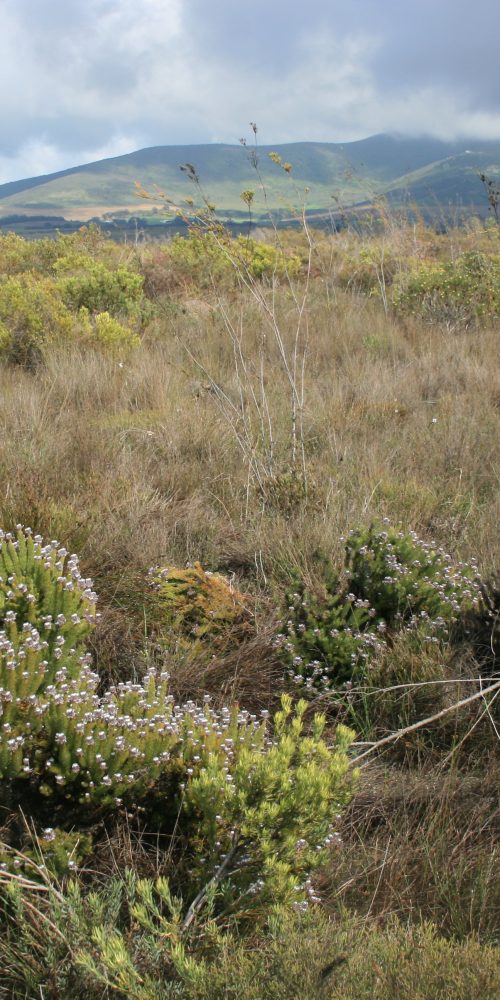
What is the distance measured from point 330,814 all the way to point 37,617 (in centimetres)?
113

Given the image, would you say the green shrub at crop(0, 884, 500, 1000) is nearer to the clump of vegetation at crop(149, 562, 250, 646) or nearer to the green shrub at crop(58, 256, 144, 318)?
the clump of vegetation at crop(149, 562, 250, 646)

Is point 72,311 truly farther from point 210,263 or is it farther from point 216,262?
point 216,262

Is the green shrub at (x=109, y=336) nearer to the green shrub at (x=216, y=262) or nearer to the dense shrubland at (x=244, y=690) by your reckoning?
the dense shrubland at (x=244, y=690)

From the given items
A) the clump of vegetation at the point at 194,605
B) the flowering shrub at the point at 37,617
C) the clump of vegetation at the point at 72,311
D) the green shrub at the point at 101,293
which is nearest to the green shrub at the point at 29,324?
the clump of vegetation at the point at 72,311

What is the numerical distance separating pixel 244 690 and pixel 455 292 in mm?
7353

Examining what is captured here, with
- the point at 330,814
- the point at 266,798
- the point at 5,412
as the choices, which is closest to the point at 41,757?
the point at 266,798

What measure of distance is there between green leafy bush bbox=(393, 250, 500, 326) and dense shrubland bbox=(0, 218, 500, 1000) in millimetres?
2556

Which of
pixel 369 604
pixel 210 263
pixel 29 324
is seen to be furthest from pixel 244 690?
pixel 210 263

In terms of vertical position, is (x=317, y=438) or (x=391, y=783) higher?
(x=317, y=438)

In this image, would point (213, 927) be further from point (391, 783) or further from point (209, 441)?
point (209, 441)

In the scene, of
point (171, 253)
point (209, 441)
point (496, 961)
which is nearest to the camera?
point (496, 961)

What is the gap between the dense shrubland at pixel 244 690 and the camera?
1.65m

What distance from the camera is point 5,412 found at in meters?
5.01

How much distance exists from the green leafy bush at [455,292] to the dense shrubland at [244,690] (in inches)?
101
